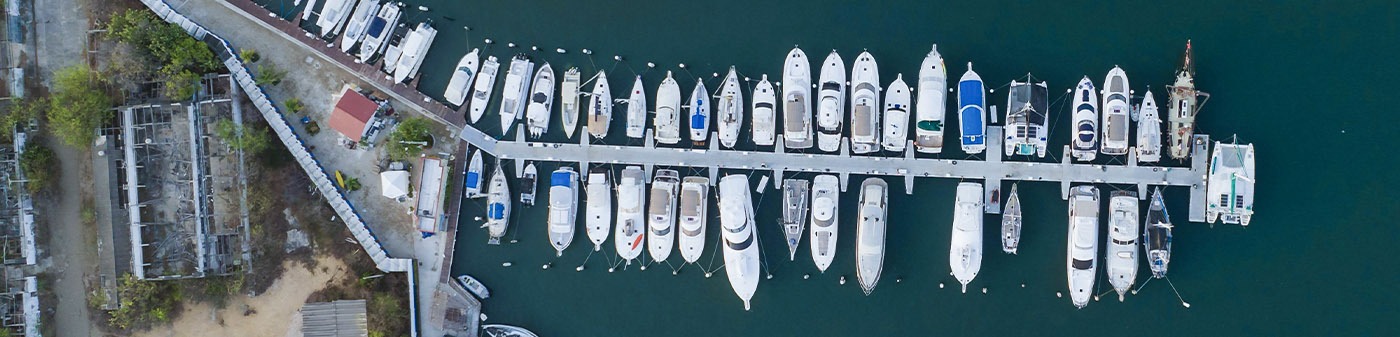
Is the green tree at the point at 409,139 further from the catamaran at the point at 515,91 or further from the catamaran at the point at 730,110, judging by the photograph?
the catamaran at the point at 730,110

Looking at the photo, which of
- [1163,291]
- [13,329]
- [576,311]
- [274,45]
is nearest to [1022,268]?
[1163,291]

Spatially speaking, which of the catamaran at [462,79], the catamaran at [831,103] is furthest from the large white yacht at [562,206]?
the catamaran at [831,103]

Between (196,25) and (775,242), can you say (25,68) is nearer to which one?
(196,25)

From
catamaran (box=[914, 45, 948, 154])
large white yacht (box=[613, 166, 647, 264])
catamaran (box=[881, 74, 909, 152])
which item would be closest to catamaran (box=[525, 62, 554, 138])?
large white yacht (box=[613, 166, 647, 264])

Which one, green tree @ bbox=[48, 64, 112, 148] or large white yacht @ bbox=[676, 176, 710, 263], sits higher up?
green tree @ bbox=[48, 64, 112, 148]

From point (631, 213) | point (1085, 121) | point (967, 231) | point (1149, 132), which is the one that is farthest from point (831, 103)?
point (1149, 132)

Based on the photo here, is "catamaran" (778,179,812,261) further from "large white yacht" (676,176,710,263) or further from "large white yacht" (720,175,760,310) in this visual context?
"large white yacht" (676,176,710,263)

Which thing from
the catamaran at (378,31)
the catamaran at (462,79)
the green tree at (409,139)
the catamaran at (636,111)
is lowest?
the green tree at (409,139)
